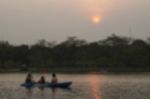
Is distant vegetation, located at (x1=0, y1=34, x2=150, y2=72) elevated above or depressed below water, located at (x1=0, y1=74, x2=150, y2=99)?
above

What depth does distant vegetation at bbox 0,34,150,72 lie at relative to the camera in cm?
10700

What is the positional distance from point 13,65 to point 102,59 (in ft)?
74.8

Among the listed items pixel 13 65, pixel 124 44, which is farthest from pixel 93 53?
pixel 13 65

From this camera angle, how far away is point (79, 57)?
11175 cm

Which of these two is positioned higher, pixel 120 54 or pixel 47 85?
pixel 120 54

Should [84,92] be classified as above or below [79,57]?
below

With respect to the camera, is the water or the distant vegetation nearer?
the water

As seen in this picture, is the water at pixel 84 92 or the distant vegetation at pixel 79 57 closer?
the water at pixel 84 92

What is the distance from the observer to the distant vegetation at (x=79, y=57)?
351ft

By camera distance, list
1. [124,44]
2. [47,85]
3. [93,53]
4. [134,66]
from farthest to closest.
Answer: [124,44]
[93,53]
[134,66]
[47,85]

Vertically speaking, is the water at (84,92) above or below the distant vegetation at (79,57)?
below

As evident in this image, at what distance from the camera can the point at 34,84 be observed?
157 feet

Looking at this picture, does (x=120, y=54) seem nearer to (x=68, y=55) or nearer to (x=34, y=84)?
(x=68, y=55)

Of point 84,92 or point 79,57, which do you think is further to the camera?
point 79,57
